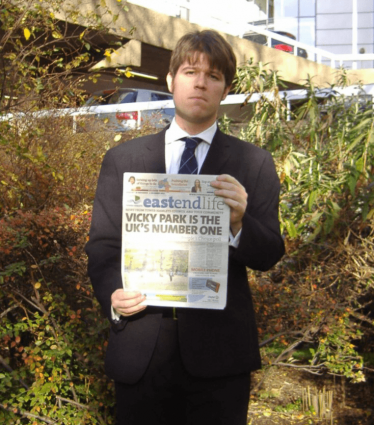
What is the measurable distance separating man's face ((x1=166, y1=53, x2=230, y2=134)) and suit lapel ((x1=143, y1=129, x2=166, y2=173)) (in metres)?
0.11

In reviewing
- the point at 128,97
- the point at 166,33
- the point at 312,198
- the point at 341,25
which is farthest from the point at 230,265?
the point at 341,25

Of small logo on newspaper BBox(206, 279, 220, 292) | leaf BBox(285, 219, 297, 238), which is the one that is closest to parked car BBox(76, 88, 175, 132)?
leaf BBox(285, 219, 297, 238)

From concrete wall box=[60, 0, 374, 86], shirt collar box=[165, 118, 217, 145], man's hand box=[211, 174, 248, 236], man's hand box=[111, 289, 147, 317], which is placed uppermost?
concrete wall box=[60, 0, 374, 86]

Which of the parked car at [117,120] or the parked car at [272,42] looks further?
the parked car at [272,42]

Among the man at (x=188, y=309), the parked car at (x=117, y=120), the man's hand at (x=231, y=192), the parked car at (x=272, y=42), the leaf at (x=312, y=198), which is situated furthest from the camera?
the parked car at (x=272, y=42)

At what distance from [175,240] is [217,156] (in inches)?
14.7

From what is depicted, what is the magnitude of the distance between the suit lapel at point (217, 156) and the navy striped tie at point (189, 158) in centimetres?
4

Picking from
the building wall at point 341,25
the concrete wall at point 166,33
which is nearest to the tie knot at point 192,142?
the concrete wall at point 166,33

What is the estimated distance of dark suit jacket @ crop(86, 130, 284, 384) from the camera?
6.67ft

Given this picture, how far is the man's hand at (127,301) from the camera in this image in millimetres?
1960

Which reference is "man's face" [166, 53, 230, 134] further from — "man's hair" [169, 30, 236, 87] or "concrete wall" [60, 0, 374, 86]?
"concrete wall" [60, 0, 374, 86]

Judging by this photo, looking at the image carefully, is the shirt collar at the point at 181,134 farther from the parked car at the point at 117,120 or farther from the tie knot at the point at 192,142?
the parked car at the point at 117,120

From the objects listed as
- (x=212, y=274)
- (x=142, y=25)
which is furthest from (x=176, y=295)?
(x=142, y=25)

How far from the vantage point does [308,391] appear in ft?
15.8
